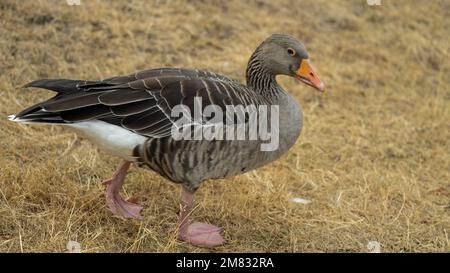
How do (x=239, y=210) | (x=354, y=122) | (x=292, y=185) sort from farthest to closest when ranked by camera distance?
(x=354, y=122)
(x=292, y=185)
(x=239, y=210)

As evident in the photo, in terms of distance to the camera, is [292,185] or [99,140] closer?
[99,140]

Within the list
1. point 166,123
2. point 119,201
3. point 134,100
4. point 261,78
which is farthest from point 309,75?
point 119,201

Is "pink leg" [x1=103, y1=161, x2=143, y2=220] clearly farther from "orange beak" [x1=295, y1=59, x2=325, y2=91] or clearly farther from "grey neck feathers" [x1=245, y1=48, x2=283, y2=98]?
"orange beak" [x1=295, y1=59, x2=325, y2=91]

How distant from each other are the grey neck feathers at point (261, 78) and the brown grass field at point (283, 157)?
83 centimetres

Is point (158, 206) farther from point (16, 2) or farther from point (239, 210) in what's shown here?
point (16, 2)

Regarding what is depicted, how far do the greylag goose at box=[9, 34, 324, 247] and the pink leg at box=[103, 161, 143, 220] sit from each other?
0.01m

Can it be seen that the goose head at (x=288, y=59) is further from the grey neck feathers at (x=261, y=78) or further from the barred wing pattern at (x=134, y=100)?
the barred wing pattern at (x=134, y=100)

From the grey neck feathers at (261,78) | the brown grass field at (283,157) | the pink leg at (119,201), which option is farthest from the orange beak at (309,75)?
the pink leg at (119,201)

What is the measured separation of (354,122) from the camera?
5715 millimetres

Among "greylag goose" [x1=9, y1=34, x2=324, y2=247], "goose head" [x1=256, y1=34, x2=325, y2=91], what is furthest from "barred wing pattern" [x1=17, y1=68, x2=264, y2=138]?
"goose head" [x1=256, y1=34, x2=325, y2=91]

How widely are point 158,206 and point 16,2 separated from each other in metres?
3.41

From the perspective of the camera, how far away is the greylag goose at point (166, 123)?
125 inches

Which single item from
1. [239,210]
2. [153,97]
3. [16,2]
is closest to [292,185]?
[239,210]

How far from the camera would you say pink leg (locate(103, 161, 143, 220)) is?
3546mm
